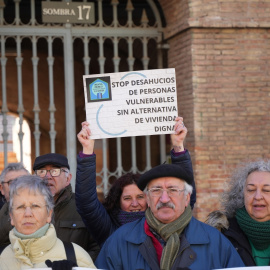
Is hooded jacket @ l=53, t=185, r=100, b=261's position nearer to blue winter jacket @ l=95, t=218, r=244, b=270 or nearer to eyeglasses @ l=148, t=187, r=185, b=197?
blue winter jacket @ l=95, t=218, r=244, b=270

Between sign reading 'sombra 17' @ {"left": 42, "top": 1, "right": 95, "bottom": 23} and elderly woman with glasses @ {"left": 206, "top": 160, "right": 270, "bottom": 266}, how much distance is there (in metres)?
5.13

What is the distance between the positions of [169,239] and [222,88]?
16.8 ft

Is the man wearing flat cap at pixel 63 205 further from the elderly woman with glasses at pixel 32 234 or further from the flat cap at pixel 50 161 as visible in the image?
the elderly woman with glasses at pixel 32 234

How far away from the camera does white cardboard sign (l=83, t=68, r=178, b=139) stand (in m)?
4.79

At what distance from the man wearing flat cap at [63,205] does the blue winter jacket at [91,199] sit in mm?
194

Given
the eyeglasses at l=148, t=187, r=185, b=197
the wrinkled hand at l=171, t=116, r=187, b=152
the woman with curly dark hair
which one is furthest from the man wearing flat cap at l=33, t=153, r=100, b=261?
the eyeglasses at l=148, t=187, r=185, b=197

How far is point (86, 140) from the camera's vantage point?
4.42 meters

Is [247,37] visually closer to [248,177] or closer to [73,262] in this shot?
[248,177]

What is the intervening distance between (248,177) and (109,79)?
48.4 inches

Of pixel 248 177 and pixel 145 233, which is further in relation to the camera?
pixel 248 177

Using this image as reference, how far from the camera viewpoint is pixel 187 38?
28.5 feet

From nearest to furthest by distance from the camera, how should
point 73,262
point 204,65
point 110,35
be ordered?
point 73,262 → point 204,65 → point 110,35

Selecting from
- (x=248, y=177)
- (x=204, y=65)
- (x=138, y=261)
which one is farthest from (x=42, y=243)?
(x=204, y=65)

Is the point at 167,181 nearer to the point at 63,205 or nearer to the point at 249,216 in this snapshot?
the point at 249,216
